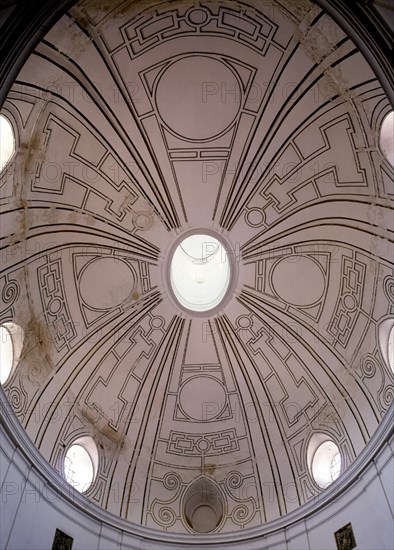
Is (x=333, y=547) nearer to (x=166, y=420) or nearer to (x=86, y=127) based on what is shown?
(x=166, y=420)

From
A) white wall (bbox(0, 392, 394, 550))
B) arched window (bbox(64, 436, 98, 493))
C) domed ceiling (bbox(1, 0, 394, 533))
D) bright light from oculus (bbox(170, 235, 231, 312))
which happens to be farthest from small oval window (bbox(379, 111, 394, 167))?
arched window (bbox(64, 436, 98, 493))

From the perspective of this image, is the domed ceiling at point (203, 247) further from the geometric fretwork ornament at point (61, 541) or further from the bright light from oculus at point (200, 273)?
the geometric fretwork ornament at point (61, 541)

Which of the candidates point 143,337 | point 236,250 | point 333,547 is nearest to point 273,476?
point 333,547

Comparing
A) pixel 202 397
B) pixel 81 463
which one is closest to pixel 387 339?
pixel 202 397

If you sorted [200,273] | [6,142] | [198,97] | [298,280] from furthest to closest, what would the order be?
[200,273] < [298,280] < [198,97] < [6,142]

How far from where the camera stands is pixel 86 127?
1203 cm

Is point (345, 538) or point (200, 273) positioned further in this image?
point (200, 273)

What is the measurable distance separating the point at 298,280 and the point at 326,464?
14.6 feet

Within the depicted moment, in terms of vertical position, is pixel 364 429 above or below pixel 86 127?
below

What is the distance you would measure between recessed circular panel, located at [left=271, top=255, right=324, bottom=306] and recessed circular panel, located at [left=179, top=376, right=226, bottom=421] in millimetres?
3088

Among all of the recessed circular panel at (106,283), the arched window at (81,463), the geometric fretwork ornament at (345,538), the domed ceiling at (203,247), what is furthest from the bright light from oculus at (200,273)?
the geometric fretwork ornament at (345,538)

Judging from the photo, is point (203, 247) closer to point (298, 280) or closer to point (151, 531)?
point (298, 280)

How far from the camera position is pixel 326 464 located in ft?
45.1

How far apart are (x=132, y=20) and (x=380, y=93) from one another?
4.73 m
